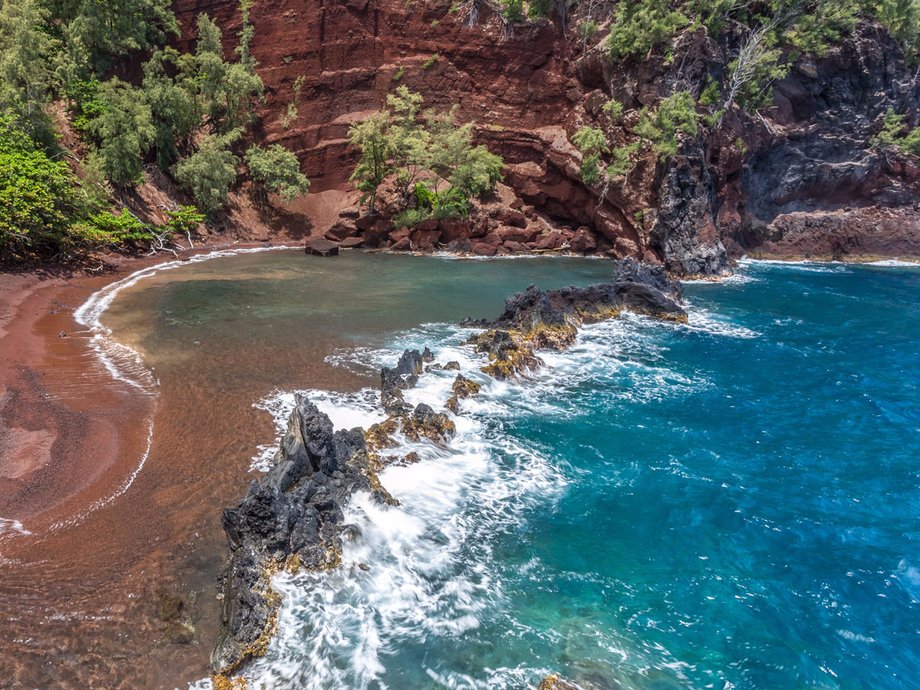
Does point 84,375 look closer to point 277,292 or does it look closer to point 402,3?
point 277,292

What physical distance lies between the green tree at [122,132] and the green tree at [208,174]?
9.69 feet

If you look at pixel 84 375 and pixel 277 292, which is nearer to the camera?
pixel 84 375

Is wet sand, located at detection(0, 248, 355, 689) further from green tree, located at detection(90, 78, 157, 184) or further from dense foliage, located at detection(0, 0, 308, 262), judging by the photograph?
green tree, located at detection(90, 78, 157, 184)

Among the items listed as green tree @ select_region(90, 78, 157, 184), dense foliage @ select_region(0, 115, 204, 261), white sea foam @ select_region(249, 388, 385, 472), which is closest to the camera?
white sea foam @ select_region(249, 388, 385, 472)

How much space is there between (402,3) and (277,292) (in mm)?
38389

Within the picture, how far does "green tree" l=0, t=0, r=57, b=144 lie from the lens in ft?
93.6

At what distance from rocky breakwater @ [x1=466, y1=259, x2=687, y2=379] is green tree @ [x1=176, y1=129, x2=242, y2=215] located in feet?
94.2

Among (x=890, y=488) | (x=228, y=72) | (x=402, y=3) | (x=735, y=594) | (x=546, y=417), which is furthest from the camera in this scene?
A: (x=402, y=3)

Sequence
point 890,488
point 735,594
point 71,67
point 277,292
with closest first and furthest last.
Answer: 1. point 735,594
2. point 890,488
3. point 277,292
4. point 71,67

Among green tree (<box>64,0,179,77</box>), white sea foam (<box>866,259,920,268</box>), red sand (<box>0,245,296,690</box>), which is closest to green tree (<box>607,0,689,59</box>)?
white sea foam (<box>866,259,920,268</box>)

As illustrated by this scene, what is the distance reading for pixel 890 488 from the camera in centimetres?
1126

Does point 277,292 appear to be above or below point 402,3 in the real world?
below

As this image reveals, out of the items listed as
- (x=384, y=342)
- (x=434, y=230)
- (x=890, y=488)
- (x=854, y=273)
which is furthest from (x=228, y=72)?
(x=854, y=273)

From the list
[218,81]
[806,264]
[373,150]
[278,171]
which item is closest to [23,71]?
[218,81]
